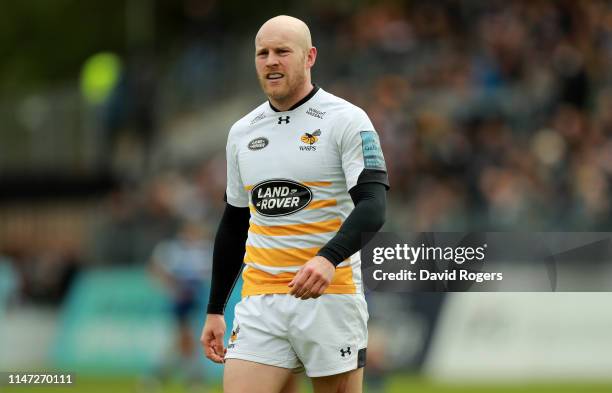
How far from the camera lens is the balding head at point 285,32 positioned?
683 centimetres

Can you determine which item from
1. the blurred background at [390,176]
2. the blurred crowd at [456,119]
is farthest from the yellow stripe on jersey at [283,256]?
the blurred crowd at [456,119]

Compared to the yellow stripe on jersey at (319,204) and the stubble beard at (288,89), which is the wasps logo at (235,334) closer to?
the yellow stripe on jersey at (319,204)

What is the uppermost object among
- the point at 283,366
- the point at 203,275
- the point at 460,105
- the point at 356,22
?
the point at 356,22

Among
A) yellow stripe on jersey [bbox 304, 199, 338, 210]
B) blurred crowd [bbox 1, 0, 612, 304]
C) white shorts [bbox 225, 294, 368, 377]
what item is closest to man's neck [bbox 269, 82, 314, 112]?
yellow stripe on jersey [bbox 304, 199, 338, 210]

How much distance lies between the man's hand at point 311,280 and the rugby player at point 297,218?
0.42 metres

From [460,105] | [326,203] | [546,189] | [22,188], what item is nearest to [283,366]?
[326,203]

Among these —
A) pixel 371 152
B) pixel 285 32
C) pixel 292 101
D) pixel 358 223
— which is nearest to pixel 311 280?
pixel 358 223

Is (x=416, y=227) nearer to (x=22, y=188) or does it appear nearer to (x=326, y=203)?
(x=22, y=188)

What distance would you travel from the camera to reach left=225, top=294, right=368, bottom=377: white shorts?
6898 mm

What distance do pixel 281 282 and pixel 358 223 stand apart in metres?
0.62

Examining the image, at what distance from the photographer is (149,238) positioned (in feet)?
68.1

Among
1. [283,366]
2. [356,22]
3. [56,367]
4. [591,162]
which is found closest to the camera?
[283,366]

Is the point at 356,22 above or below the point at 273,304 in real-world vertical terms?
above

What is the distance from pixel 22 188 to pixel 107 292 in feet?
16.9
